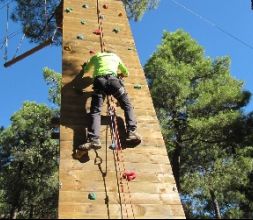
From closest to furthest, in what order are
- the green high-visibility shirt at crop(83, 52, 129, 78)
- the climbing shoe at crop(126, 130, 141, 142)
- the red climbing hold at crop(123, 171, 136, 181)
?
the red climbing hold at crop(123, 171, 136, 181)
the climbing shoe at crop(126, 130, 141, 142)
the green high-visibility shirt at crop(83, 52, 129, 78)

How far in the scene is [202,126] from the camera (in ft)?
38.4

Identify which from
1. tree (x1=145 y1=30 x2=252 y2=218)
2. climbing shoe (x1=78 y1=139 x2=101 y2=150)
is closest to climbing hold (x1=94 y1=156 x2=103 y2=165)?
climbing shoe (x1=78 y1=139 x2=101 y2=150)

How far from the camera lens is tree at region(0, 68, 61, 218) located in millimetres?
16234

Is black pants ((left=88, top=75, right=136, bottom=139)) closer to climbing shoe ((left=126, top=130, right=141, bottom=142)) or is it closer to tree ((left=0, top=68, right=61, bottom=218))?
climbing shoe ((left=126, top=130, right=141, bottom=142))

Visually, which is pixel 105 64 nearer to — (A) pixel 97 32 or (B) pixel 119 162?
(B) pixel 119 162

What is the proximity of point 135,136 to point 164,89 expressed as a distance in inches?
320

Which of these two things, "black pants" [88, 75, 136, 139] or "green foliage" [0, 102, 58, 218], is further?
"green foliage" [0, 102, 58, 218]

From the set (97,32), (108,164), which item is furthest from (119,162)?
(97,32)

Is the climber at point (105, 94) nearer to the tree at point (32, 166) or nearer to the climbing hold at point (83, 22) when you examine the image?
the climbing hold at point (83, 22)

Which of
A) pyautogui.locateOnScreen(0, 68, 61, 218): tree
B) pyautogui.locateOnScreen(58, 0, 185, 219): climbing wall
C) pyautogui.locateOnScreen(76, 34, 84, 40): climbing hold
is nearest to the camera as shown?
pyautogui.locateOnScreen(58, 0, 185, 219): climbing wall

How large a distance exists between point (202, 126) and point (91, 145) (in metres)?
7.83

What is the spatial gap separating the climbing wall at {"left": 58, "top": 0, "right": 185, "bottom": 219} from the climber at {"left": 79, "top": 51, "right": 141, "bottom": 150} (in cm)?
19

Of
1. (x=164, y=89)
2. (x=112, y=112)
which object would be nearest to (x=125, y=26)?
(x=112, y=112)

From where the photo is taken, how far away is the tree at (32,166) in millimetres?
16234
